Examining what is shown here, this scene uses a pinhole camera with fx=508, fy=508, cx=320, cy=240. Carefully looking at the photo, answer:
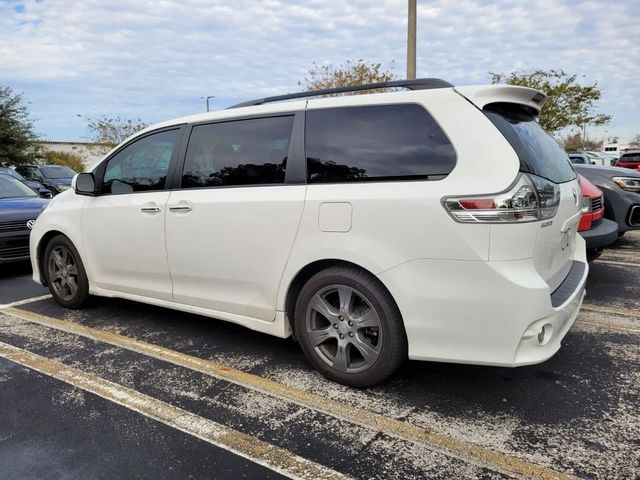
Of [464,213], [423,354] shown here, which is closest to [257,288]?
[423,354]

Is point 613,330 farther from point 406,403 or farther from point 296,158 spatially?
point 296,158

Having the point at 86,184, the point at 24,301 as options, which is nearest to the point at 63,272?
the point at 24,301

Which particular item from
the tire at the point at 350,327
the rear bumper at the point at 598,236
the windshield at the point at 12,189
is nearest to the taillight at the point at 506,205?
the tire at the point at 350,327

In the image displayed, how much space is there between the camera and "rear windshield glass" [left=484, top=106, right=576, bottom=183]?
9.03 feet

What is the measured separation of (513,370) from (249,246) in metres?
1.93

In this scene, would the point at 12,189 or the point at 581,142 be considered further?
the point at 581,142

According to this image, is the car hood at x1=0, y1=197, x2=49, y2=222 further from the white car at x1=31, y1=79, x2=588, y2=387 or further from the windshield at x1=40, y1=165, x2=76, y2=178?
the windshield at x1=40, y1=165, x2=76, y2=178

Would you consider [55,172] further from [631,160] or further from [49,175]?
[631,160]

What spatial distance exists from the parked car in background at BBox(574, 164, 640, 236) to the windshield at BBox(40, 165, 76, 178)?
53.5 ft

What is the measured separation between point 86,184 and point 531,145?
3.56m

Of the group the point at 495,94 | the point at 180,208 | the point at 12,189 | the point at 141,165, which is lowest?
the point at 180,208

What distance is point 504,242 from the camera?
253cm

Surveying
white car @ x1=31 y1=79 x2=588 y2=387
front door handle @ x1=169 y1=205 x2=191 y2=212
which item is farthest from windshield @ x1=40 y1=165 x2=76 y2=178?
front door handle @ x1=169 y1=205 x2=191 y2=212

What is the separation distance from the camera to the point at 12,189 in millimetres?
7914
